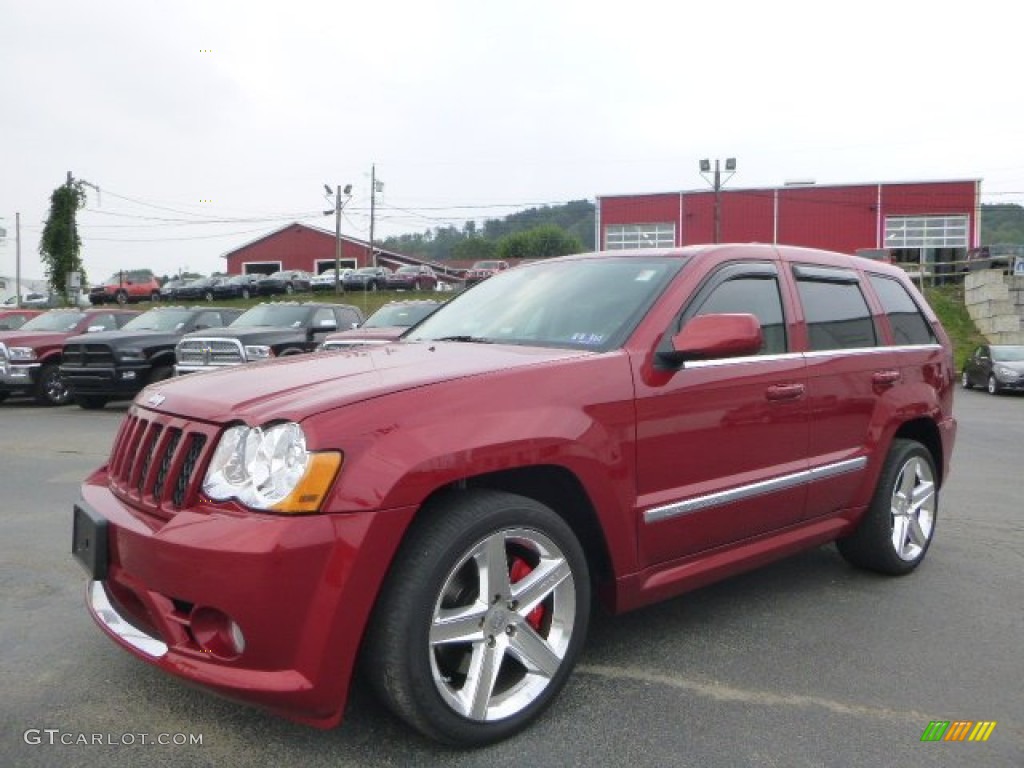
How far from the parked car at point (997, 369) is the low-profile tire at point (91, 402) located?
18193 mm

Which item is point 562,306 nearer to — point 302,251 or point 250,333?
point 250,333

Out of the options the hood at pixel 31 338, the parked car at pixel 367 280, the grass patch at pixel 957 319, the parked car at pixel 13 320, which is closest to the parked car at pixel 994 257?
the grass patch at pixel 957 319

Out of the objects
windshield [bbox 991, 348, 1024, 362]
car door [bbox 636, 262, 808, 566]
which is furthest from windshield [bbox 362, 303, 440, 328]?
windshield [bbox 991, 348, 1024, 362]

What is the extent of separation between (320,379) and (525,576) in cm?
98

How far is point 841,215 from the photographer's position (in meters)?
45.3

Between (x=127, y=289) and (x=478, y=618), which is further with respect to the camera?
(x=127, y=289)

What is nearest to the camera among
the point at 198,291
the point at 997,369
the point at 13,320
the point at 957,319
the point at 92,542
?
the point at 92,542

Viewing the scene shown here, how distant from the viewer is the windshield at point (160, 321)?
1484 cm

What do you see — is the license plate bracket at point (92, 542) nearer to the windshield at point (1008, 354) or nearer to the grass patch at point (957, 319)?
the windshield at point (1008, 354)

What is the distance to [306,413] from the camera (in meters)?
2.67

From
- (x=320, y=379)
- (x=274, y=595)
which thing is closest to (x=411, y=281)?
(x=320, y=379)

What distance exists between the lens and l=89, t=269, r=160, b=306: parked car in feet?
149

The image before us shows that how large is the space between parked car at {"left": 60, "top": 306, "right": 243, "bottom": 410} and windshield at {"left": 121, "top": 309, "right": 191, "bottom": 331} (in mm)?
412

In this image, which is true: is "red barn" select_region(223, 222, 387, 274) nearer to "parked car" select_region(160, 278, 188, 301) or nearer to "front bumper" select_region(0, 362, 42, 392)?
"parked car" select_region(160, 278, 188, 301)
